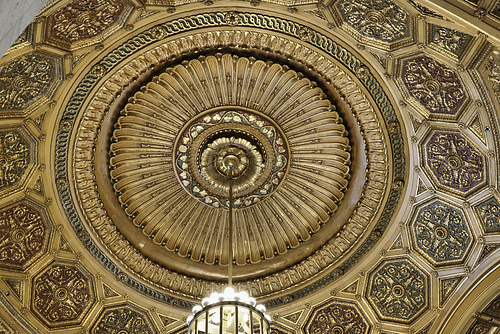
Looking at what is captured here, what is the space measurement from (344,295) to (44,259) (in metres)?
5.07

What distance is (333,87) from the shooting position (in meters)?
8.73

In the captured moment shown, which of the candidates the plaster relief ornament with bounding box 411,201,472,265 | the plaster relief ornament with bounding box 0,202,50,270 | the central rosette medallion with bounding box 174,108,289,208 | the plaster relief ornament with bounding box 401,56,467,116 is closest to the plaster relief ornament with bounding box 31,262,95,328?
the plaster relief ornament with bounding box 0,202,50,270

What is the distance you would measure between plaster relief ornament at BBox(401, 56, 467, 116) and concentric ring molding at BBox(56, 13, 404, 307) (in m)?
0.53

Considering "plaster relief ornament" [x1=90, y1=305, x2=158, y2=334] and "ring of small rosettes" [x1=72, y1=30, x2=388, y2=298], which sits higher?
"ring of small rosettes" [x1=72, y1=30, x2=388, y2=298]

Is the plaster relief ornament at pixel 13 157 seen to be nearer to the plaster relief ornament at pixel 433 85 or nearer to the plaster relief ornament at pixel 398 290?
the plaster relief ornament at pixel 433 85

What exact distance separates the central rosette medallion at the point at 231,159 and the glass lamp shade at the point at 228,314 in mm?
3240

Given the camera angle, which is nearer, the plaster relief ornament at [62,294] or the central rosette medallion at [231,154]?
the plaster relief ornament at [62,294]

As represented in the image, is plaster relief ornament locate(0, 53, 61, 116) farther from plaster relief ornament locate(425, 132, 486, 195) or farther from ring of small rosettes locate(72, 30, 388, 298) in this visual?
plaster relief ornament locate(425, 132, 486, 195)

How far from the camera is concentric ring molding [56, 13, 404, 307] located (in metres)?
8.26

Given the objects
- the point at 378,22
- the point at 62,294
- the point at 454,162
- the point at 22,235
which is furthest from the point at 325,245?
the point at 22,235

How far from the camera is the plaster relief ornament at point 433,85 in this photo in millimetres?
7609

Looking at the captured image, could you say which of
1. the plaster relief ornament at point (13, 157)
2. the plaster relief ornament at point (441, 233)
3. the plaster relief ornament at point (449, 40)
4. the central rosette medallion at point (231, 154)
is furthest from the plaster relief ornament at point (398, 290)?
the plaster relief ornament at point (13, 157)

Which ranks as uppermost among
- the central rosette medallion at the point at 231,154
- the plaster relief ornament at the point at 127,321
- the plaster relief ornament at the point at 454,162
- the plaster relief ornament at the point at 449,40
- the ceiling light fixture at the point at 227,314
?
the central rosette medallion at the point at 231,154

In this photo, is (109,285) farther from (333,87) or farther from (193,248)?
(333,87)
